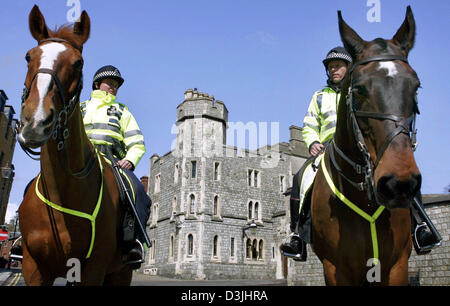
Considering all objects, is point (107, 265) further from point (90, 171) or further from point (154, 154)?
point (154, 154)

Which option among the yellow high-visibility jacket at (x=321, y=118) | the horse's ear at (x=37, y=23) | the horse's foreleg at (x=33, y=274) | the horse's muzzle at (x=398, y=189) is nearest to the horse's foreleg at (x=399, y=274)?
the horse's muzzle at (x=398, y=189)

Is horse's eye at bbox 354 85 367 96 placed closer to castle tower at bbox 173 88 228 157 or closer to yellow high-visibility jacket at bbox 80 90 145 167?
yellow high-visibility jacket at bbox 80 90 145 167

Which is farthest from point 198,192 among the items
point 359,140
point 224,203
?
point 359,140

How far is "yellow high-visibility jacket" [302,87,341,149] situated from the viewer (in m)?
5.80

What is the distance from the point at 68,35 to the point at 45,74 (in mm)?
837

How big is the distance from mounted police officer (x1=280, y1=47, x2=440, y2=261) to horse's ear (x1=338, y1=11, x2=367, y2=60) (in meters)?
1.05

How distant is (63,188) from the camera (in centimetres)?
399

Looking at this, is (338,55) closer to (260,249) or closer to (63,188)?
(63,188)

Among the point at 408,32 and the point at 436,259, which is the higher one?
the point at 408,32

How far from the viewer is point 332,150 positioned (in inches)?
173

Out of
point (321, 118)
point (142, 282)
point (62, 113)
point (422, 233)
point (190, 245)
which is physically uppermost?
point (190, 245)

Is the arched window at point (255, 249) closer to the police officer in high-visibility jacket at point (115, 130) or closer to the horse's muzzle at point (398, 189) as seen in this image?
the police officer in high-visibility jacket at point (115, 130)

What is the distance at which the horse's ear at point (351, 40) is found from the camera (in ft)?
12.2

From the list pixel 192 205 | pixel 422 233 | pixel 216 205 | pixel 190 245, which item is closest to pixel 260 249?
pixel 216 205
